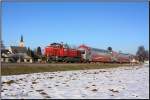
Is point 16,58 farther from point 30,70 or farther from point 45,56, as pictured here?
point 30,70

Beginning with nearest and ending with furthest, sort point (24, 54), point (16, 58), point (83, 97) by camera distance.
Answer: point (83, 97)
point (16, 58)
point (24, 54)

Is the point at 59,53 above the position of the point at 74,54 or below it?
above

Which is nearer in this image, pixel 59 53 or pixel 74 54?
pixel 59 53

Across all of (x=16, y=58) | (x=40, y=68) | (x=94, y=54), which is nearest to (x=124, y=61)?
(x=94, y=54)

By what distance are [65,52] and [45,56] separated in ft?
10.8

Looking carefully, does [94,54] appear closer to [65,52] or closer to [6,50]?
[65,52]

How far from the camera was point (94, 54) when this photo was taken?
193 ft

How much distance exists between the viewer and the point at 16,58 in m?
49.1

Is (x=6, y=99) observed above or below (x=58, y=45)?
below

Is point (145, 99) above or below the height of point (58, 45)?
below

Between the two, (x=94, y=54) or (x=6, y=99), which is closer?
(x=6, y=99)

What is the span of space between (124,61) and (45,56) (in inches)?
1260

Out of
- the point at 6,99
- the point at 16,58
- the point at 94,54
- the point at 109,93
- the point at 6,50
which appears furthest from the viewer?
the point at 94,54

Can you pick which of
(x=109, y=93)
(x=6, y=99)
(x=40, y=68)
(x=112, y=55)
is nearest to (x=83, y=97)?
(x=109, y=93)
